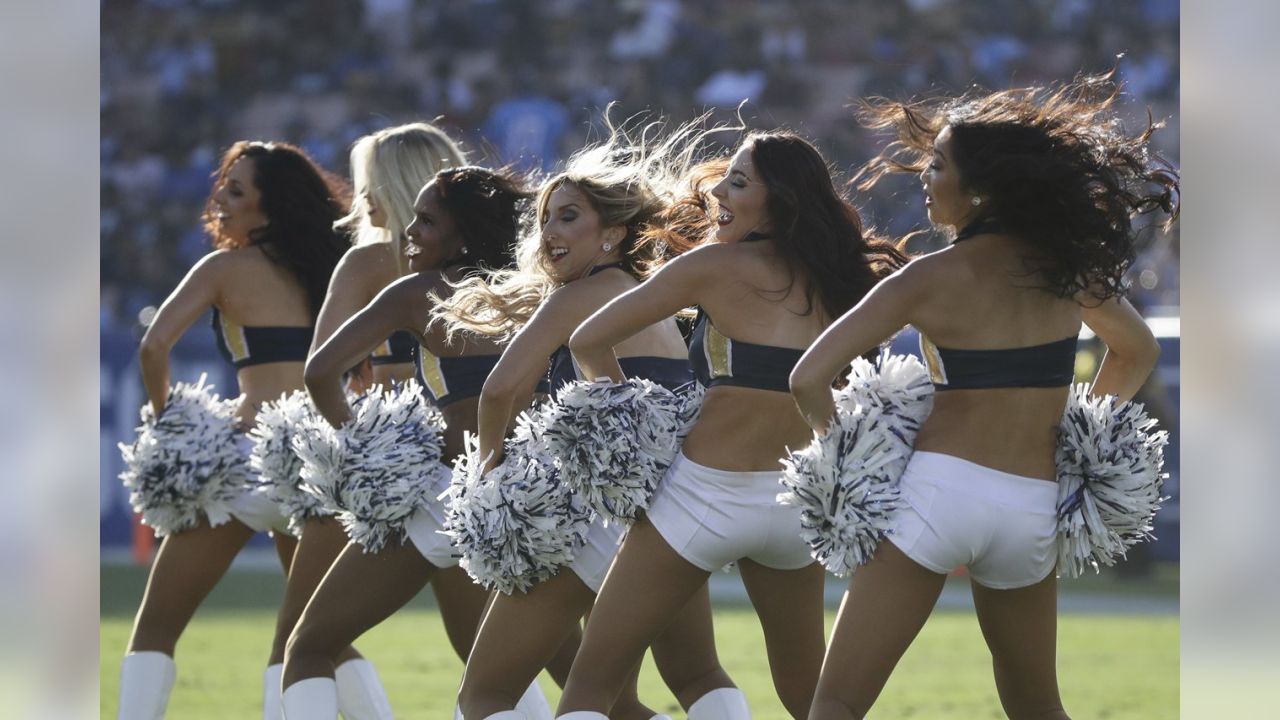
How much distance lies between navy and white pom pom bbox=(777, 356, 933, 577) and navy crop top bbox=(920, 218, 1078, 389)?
0.13m

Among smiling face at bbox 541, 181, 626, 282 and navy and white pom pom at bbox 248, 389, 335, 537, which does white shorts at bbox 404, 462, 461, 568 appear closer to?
navy and white pom pom at bbox 248, 389, 335, 537

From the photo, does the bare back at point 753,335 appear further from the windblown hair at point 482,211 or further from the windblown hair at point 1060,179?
the windblown hair at point 482,211

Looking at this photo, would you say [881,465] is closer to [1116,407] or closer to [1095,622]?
[1116,407]

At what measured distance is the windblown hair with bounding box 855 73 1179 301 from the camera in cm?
280

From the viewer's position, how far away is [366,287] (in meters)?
4.36

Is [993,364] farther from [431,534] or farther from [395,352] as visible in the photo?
[395,352]

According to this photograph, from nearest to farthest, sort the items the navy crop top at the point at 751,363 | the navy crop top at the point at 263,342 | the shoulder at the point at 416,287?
1. the navy crop top at the point at 751,363
2. the shoulder at the point at 416,287
3. the navy crop top at the point at 263,342

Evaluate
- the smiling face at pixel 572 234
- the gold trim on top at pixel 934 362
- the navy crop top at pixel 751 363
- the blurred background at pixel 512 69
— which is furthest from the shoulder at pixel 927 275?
the blurred background at pixel 512 69

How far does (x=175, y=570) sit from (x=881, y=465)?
2.46 m

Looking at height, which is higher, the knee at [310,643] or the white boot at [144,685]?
the knee at [310,643]

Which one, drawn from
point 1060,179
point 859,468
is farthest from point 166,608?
point 1060,179

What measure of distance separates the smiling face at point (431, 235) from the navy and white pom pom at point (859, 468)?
131 centimetres

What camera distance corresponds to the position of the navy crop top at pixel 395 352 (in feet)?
14.8
